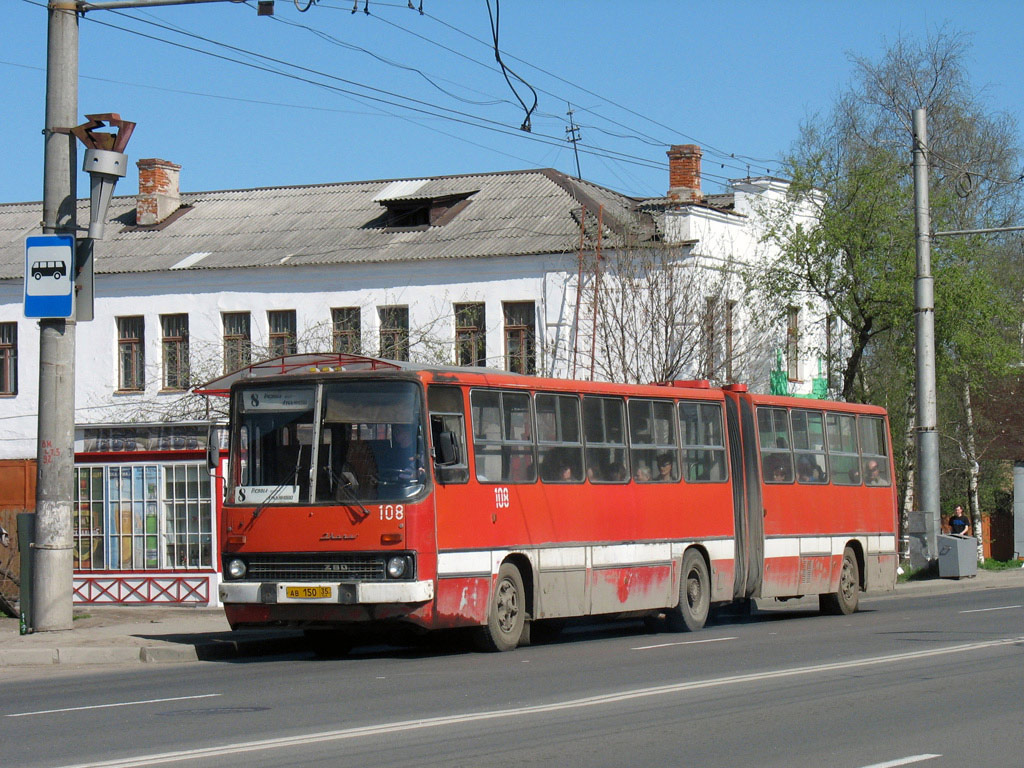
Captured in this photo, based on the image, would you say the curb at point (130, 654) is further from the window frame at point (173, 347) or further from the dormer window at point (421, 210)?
the dormer window at point (421, 210)

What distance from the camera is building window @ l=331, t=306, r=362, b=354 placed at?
38.9m

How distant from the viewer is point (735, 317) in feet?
127

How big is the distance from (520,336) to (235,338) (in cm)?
780

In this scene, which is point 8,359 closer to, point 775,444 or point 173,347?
point 173,347

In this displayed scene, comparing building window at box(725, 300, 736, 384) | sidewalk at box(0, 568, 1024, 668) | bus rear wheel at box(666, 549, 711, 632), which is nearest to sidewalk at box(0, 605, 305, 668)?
sidewalk at box(0, 568, 1024, 668)

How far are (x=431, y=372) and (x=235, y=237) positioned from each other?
28572 mm

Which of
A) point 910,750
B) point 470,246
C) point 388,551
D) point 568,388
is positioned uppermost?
point 470,246

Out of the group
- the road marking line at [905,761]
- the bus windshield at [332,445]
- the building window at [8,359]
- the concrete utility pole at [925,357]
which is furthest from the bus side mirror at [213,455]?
the building window at [8,359]

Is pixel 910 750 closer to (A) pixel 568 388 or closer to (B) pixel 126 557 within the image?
(A) pixel 568 388

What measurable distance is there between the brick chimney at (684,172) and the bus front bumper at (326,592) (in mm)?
26903

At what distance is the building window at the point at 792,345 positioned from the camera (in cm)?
4050


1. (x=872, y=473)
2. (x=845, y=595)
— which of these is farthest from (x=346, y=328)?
(x=845, y=595)

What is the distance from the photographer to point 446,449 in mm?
15141

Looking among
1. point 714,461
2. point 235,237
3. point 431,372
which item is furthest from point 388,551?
point 235,237
